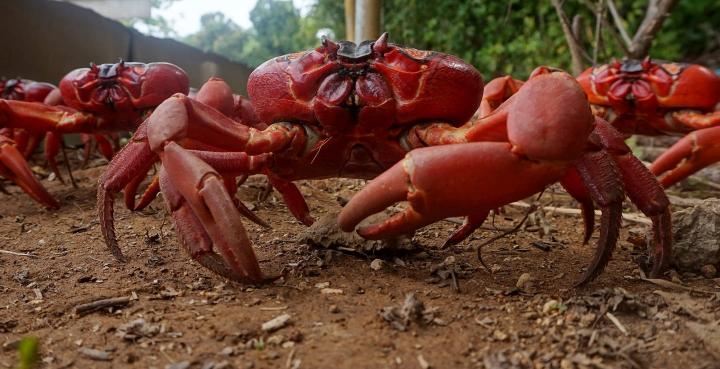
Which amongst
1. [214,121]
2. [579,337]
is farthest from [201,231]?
[579,337]

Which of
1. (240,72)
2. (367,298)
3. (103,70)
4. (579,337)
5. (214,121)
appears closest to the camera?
(579,337)

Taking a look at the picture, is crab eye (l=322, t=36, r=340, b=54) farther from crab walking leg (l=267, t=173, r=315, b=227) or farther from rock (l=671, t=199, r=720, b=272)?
rock (l=671, t=199, r=720, b=272)

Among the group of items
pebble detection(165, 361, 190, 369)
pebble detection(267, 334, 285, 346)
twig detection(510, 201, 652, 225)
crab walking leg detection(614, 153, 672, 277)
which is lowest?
twig detection(510, 201, 652, 225)

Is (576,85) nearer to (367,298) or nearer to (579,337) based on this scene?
(579,337)

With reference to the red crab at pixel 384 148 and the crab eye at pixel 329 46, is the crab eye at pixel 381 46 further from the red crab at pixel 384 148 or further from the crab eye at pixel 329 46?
the crab eye at pixel 329 46

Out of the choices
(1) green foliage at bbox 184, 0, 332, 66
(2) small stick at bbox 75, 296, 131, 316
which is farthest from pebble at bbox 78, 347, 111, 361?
(1) green foliage at bbox 184, 0, 332, 66

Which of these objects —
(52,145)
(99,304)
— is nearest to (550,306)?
(99,304)

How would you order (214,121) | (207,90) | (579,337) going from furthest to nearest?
(207,90)
(214,121)
(579,337)
